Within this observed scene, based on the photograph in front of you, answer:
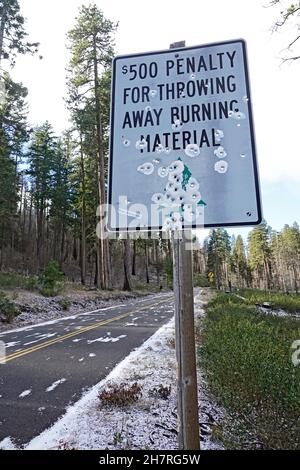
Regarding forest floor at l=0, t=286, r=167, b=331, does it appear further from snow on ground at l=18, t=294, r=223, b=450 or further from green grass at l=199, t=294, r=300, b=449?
green grass at l=199, t=294, r=300, b=449

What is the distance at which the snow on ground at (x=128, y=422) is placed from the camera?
153 inches

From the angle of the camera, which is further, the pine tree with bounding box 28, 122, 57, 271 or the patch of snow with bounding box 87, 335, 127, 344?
the pine tree with bounding box 28, 122, 57, 271

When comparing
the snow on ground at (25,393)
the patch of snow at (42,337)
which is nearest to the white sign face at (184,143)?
the snow on ground at (25,393)

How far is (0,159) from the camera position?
2266 cm

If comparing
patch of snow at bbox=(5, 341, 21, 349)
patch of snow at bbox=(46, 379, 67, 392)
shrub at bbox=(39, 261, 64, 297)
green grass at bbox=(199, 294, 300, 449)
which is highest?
shrub at bbox=(39, 261, 64, 297)

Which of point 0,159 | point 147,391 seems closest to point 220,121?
point 147,391

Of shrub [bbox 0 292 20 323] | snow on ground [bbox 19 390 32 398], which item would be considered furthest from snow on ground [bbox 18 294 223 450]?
shrub [bbox 0 292 20 323]

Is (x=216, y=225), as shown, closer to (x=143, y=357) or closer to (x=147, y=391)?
(x=147, y=391)

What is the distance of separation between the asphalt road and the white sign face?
11.9ft

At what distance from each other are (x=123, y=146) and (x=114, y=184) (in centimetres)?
25

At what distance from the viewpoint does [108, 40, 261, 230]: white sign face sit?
71.9 inches

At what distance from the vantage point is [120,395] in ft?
Result: 16.7

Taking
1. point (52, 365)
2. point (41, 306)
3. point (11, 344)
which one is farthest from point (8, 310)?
point (52, 365)

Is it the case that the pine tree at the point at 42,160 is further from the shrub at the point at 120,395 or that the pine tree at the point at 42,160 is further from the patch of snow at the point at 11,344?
the shrub at the point at 120,395
